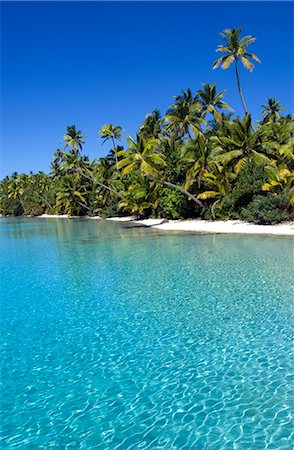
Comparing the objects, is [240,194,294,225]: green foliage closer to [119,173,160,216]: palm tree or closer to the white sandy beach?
the white sandy beach

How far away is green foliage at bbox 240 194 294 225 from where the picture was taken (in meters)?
26.4

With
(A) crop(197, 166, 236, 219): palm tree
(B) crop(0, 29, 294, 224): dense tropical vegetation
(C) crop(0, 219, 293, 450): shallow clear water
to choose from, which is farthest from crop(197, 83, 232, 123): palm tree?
(C) crop(0, 219, 293, 450): shallow clear water

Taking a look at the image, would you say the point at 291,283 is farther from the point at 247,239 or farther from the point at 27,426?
the point at 247,239

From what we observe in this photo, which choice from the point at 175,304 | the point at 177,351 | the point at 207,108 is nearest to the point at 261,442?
the point at 177,351

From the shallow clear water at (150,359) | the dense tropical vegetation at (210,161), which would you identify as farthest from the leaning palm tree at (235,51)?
the shallow clear water at (150,359)

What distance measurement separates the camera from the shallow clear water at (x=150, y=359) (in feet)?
16.9

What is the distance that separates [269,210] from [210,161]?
6.80 metres

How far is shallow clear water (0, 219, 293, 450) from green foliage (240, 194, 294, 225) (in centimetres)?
1225

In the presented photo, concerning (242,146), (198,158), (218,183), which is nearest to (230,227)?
(218,183)

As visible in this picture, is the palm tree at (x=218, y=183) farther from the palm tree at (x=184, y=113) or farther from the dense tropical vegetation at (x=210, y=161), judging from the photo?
the palm tree at (x=184, y=113)

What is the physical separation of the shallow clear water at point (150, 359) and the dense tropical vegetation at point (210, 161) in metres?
13.6

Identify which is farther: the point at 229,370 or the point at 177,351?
the point at 177,351

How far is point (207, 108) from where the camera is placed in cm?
4047

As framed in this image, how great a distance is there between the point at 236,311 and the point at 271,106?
43.5m
